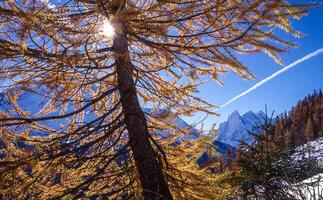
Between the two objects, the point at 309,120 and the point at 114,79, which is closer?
the point at 114,79

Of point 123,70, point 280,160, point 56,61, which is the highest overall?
point 123,70

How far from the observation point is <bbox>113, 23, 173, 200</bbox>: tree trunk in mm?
5695

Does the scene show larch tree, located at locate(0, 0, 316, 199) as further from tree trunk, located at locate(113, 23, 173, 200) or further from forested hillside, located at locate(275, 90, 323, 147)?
forested hillside, located at locate(275, 90, 323, 147)

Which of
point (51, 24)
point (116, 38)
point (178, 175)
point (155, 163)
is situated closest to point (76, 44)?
point (51, 24)

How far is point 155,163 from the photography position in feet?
19.1

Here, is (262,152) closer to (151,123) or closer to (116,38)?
(151,123)

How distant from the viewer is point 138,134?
5.88 metres

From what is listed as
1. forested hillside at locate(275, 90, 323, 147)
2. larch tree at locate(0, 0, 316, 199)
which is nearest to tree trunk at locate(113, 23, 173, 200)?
larch tree at locate(0, 0, 316, 199)

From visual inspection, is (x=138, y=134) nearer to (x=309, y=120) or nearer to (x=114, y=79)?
(x=114, y=79)

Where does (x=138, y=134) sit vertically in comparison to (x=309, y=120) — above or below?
below

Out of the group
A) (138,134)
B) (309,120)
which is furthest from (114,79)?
(309,120)

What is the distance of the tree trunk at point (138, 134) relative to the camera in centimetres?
570

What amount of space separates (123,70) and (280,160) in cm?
345

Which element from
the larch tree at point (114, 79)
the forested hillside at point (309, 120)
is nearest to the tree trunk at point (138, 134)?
the larch tree at point (114, 79)
